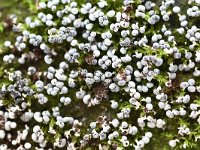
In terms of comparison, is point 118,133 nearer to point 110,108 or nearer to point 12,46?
point 110,108

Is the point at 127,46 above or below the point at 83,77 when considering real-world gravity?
above

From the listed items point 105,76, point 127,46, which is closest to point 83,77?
point 105,76

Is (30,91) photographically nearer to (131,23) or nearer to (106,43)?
(106,43)

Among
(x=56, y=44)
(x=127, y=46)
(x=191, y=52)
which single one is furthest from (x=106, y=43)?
(x=191, y=52)

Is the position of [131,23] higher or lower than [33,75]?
higher

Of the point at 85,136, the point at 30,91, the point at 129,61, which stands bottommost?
the point at 85,136

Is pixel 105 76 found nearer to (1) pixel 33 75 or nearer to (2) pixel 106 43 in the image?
(2) pixel 106 43

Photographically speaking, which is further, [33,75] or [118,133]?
[33,75]
